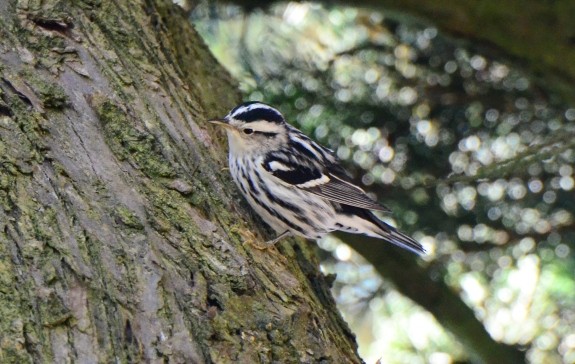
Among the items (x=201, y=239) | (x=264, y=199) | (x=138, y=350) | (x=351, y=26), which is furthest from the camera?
(x=351, y=26)

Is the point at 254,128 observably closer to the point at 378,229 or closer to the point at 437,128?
the point at 378,229

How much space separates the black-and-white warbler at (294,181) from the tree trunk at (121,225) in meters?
0.25

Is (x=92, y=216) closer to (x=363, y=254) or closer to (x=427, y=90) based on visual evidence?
(x=363, y=254)

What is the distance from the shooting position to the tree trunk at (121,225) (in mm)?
1839

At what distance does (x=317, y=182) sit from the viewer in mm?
3258

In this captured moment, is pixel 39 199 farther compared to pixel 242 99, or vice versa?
pixel 242 99

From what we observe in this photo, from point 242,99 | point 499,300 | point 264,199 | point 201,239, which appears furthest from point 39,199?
point 499,300

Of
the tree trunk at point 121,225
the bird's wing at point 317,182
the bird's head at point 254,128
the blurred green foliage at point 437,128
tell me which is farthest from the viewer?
the blurred green foliage at point 437,128

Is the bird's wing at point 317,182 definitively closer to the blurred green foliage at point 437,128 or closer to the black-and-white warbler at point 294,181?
the black-and-white warbler at point 294,181

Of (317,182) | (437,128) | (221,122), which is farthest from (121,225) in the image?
(437,128)

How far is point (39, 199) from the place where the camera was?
205 centimetres

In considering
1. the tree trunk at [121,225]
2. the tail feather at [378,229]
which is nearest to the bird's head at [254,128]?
the tree trunk at [121,225]

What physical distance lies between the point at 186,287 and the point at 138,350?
238mm

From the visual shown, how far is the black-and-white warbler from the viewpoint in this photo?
3.04m
